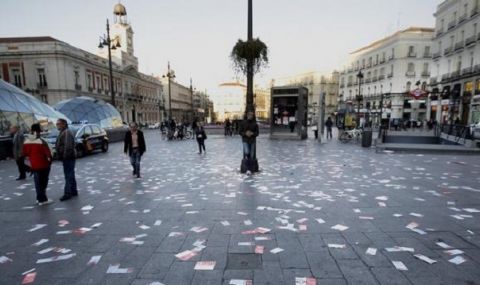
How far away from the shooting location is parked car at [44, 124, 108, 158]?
13.3 meters

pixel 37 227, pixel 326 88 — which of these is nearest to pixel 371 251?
pixel 37 227

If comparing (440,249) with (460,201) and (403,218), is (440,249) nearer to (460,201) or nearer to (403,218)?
(403,218)

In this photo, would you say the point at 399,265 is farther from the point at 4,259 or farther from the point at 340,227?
the point at 4,259

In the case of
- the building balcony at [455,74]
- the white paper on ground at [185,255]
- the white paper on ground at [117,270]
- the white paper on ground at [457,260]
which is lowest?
the white paper on ground at [117,270]

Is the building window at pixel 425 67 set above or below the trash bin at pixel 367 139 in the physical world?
above

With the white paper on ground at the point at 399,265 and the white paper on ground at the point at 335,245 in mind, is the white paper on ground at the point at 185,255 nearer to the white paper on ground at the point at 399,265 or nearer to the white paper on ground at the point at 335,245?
the white paper on ground at the point at 335,245

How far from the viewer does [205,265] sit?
3.39 m

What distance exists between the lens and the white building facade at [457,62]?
29453 millimetres

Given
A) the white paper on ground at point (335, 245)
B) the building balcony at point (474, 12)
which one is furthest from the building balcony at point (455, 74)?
the white paper on ground at point (335, 245)

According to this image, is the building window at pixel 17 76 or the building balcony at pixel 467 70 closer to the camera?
the building balcony at pixel 467 70

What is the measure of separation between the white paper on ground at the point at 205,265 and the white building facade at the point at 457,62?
33759 mm

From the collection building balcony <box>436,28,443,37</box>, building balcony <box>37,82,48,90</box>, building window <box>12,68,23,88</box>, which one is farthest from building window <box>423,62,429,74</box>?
building window <box>12,68,23,88</box>

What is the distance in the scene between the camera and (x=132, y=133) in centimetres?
863

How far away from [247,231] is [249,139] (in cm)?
443
